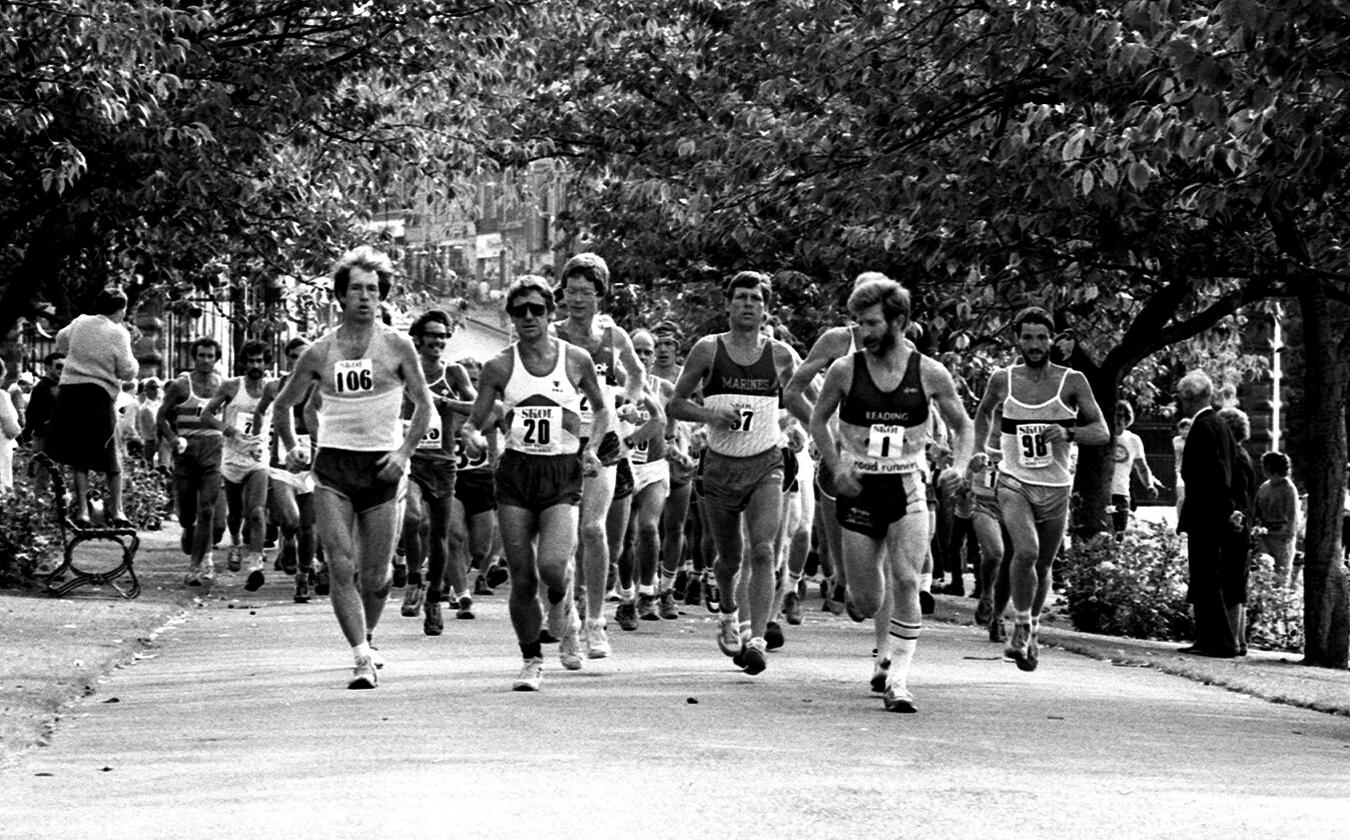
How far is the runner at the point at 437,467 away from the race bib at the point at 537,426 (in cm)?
410

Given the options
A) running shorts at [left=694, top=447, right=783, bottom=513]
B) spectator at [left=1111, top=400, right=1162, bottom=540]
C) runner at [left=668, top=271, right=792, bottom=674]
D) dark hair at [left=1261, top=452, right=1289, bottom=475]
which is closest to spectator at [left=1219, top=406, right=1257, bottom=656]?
runner at [left=668, top=271, right=792, bottom=674]

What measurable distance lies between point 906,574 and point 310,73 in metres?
12.9

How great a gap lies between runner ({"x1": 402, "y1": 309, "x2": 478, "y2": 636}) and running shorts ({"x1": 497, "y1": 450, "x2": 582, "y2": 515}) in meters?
4.08

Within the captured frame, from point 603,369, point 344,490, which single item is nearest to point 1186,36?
point 603,369

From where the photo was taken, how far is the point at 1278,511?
88.3 ft

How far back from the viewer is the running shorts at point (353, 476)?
1163 centimetres

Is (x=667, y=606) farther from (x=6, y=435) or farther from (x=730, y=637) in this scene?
(x=6, y=435)

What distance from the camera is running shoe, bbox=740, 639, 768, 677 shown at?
12.3 metres

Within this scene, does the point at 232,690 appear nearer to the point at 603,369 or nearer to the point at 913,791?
the point at 603,369

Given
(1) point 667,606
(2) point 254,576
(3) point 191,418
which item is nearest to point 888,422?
(1) point 667,606

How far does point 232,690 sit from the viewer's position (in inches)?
465

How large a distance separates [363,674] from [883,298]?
9.54 feet

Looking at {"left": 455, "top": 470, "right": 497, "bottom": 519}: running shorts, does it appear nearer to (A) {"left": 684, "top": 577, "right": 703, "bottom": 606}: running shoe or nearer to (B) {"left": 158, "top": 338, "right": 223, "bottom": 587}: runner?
(A) {"left": 684, "top": 577, "right": 703, "bottom": 606}: running shoe

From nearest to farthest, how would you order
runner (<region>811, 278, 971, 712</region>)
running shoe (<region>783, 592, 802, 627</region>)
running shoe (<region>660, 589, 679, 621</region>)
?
runner (<region>811, 278, 971, 712</region>) < running shoe (<region>783, 592, 802, 627</region>) < running shoe (<region>660, 589, 679, 621</region>)
